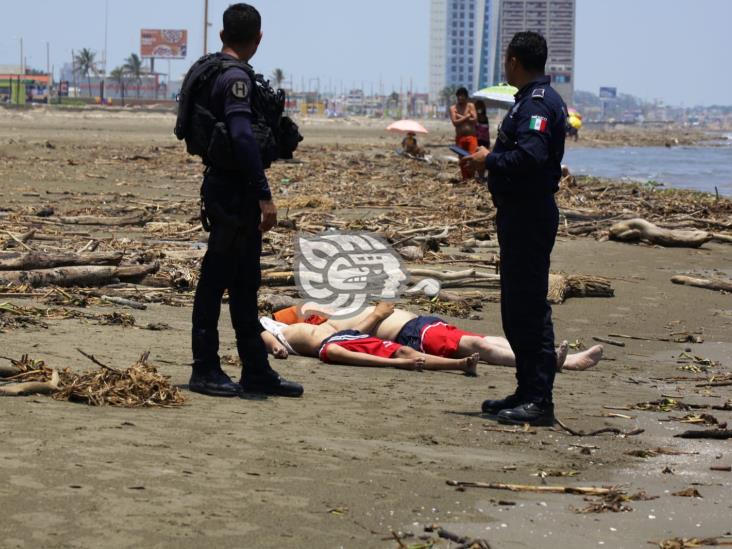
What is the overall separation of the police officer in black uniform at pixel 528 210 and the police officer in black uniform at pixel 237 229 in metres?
1.11

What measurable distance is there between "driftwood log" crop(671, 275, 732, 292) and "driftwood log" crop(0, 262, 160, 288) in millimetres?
5019

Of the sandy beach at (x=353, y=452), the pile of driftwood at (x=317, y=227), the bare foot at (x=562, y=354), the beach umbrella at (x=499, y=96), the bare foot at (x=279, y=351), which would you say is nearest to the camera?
the sandy beach at (x=353, y=452)

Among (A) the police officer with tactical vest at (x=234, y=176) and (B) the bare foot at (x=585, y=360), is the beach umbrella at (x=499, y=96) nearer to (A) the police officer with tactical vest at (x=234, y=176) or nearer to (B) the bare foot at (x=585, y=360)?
(B) the bare foot at (x=585, y=360)

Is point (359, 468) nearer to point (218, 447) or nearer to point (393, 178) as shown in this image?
point (218, 447)

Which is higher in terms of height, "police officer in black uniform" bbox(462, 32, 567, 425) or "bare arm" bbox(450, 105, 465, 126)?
"bare arm" bbox(450, 105, 465, 126)

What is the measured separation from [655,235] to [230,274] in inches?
362

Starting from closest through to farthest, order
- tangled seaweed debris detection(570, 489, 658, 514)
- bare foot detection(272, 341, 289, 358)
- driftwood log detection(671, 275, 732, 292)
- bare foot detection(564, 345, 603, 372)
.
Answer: tangled seaweed debris detection(570, 489, 658, 514), bare foot detection(272, 341, 289, 358), bare foot detection(564, 345, 603, 372), driftwood log detection(671, 275, 732, 292)

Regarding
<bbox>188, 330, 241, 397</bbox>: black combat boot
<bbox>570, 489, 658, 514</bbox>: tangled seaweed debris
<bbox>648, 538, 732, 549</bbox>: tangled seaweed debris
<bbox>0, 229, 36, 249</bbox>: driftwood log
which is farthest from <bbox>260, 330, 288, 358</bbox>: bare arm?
<bbox>0, 229, 36, 249</bbox>: driftwood log

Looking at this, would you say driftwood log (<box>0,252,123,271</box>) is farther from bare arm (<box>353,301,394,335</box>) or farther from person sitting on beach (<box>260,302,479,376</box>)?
bare arm (<box>353,301,394,335</box>)

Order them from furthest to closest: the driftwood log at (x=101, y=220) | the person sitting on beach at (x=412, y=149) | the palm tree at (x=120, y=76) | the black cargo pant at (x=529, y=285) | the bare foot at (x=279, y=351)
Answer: the palm tree at (x=120, y=76) < the person sitting on beach at (x=412, y=149) < the driftwood log at (x=101, y=220) < the bare foot at (x=279, y=351) < the black cargo pant at (x=529, y=285)

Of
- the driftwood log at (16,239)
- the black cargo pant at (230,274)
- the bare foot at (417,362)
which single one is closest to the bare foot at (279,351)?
the bare foot at (417,362)

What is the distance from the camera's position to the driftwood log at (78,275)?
876 cm

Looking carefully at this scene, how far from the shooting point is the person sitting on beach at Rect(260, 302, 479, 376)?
7.21 meters

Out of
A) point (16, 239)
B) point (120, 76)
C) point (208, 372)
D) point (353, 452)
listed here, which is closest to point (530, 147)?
point (353, 452)
